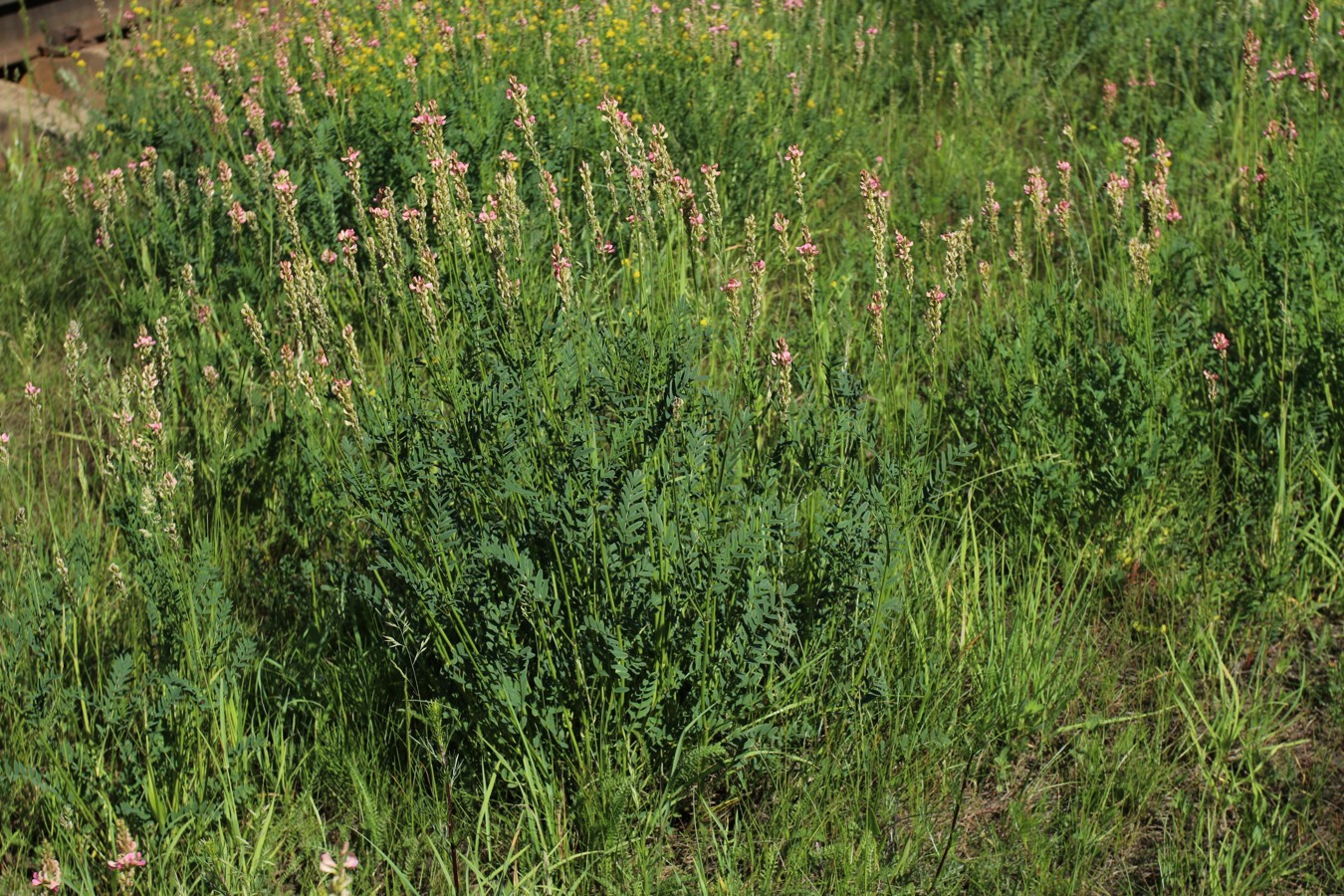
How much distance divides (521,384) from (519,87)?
2.56ft

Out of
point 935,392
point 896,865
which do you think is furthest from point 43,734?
point 935,392

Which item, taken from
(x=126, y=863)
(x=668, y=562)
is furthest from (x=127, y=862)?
(x=668, y=562)

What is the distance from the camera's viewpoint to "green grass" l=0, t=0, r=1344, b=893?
2438 millimetres

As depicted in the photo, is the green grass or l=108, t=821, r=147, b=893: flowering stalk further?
the green grass

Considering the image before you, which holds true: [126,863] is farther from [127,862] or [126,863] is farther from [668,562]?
[668,562]

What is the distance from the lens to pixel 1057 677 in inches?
108

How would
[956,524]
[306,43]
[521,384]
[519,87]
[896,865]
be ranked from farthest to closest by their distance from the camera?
[306,43] → [956,524] → [519,87] → [521,384] → [896,865]

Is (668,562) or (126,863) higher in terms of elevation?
(668,562)

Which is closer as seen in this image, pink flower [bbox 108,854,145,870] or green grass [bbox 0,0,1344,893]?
pink flower [bbox 108,854,145,870]

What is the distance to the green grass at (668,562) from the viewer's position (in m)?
2.44

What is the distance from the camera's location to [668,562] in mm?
2504

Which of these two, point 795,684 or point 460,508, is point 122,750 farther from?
point 795,684

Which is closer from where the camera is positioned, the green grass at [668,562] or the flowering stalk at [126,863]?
the flowering stalk at [126,863]

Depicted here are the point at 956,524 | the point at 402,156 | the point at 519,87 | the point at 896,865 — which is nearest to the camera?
the point at 896,865
